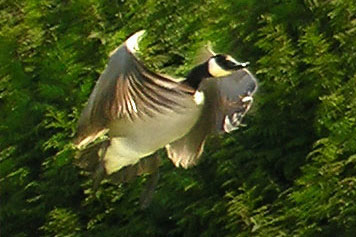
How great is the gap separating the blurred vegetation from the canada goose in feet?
2.40

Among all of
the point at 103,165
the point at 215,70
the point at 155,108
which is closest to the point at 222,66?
the point at 215,70

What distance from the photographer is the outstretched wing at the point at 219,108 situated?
14.9 feet

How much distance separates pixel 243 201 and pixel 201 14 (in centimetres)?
84

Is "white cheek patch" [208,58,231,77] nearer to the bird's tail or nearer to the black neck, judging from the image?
the black neck

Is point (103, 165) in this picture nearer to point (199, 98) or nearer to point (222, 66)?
point (199, 98)

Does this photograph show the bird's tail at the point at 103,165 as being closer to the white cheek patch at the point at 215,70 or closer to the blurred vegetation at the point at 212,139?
the white cheek patch at the point at 215,70

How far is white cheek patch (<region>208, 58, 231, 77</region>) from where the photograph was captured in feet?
14.6

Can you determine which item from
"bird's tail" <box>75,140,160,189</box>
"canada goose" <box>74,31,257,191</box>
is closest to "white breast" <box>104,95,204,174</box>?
"canada goose" <box>74,31,257,191</box>

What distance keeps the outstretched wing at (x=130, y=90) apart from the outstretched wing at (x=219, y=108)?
19cm

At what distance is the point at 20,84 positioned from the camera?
618 centimetres

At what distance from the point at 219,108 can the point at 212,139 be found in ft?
3.20

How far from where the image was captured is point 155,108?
168 inches

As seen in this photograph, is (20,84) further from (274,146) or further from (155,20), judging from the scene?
(274,146)

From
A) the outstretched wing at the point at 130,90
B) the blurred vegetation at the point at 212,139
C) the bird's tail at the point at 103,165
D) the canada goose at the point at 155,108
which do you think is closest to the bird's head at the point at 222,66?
the canada goose at the point at 155,108
